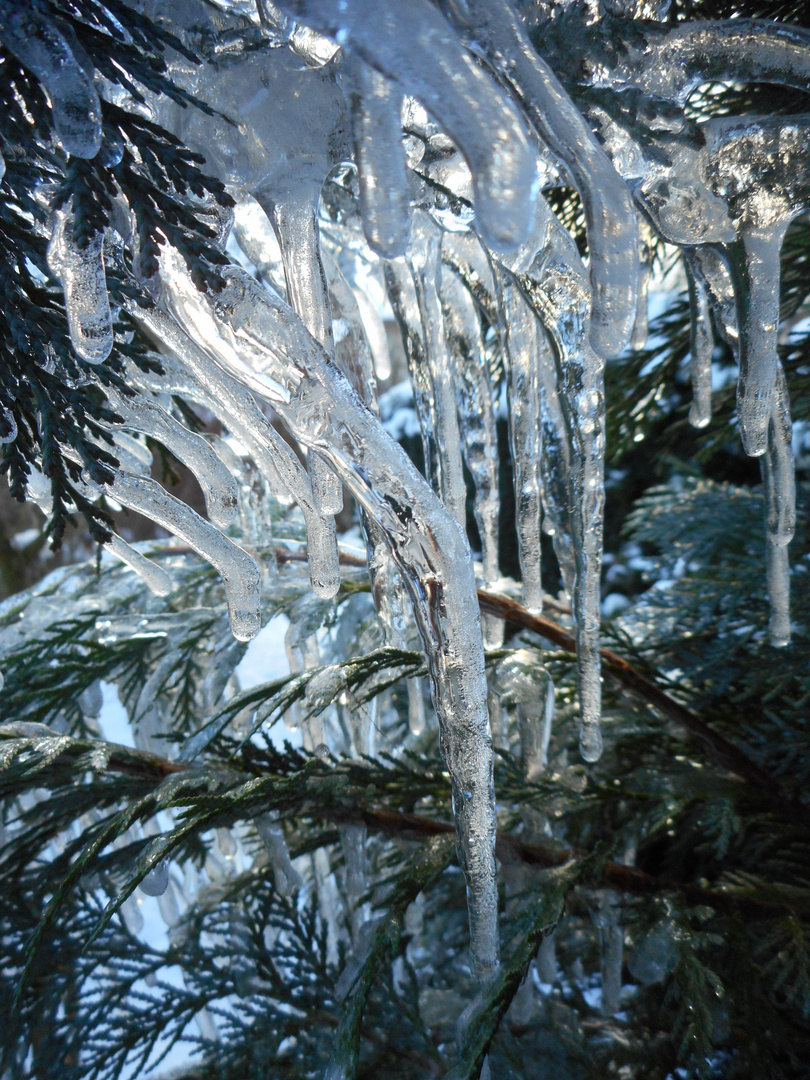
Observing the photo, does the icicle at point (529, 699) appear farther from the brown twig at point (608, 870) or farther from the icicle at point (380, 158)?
the icicle at point (380, 158)

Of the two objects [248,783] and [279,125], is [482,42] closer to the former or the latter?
[279,125]

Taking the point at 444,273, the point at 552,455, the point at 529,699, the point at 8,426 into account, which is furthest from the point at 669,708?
the point at 8,426

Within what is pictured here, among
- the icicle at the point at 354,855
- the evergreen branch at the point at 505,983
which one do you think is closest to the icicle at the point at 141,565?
the icicle at the point at 354,855

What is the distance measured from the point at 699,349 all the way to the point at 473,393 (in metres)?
0.18

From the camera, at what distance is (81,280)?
1.20ft

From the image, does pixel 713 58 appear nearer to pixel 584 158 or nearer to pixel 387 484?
pixel 584 158

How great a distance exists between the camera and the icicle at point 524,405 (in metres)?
0.55

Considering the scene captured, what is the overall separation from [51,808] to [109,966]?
0.45 ft

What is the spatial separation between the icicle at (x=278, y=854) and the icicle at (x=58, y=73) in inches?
19.0

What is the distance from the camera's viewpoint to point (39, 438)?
1.44 feet

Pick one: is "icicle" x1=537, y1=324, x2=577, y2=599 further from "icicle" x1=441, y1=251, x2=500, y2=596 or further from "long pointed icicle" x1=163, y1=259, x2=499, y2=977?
"long pointed icicle" x1=163, y1=259, x2=499, y2=977

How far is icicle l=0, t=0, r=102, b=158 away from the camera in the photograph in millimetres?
324

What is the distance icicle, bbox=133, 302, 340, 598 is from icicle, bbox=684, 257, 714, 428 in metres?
0.30

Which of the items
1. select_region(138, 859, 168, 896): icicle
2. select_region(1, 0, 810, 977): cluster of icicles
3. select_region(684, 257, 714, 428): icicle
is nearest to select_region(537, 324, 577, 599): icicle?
select_region(1, 0, 810, 977): cluster of icicles
